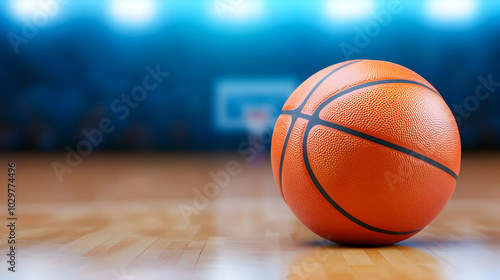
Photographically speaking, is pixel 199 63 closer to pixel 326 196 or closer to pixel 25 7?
pixel 25 7

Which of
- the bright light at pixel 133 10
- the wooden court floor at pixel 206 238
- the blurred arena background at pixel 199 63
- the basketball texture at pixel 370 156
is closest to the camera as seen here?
the wooden court floor at pixel 206 238

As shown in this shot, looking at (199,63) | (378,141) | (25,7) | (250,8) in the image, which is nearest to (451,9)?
(250,8)

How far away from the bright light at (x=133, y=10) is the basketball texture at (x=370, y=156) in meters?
5.66

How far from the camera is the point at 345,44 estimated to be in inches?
263

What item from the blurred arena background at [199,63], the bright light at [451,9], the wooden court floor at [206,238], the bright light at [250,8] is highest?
the bright light at [250,8]

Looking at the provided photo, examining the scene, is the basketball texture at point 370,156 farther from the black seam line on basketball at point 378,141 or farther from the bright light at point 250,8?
the bright light at point 250,8

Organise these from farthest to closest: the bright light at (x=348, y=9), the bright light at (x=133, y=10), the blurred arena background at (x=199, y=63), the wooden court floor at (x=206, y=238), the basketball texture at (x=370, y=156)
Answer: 1. the bright light at (x=133, y=10)
2. the blurred arena background at (x=199, y=63)
3. the bright light at (x=348, y=9)
4. the basketball texture at (x=370, y=156)
5. the wooden court floor at (x=206, y=238)

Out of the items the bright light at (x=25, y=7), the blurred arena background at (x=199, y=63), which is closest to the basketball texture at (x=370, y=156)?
the blurred arena background at (x=199, y=63)

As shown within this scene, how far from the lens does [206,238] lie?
5.83ft

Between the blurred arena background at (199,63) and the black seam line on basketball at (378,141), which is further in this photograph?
the blurred arena background at (199,63)

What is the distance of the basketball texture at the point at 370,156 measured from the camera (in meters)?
1.47

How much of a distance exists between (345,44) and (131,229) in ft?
17.3

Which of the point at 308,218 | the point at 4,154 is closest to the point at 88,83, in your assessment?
the point at 4,154

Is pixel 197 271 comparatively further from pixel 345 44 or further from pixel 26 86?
pixel 26 86
